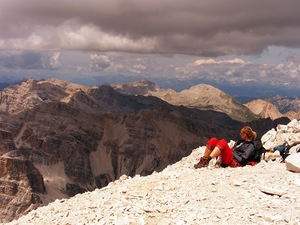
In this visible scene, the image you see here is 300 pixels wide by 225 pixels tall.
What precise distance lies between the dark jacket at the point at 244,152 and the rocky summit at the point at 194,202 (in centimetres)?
194

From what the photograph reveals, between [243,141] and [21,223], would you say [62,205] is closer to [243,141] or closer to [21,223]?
[21,223]

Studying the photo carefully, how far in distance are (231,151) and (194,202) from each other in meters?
6.31

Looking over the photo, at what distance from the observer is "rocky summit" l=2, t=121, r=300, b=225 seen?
12.3 metres

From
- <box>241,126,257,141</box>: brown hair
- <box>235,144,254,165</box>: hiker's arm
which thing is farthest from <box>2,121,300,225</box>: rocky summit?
<box>241,126,257,141</box>: brown hair

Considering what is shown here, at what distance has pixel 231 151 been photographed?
19234 millimetres

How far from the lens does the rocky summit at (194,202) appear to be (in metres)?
12.3

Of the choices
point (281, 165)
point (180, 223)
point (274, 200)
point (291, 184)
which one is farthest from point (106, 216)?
point (281, 165)

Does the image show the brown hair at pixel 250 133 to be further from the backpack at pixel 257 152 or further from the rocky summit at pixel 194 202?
the rocky summit at pixel 194 202

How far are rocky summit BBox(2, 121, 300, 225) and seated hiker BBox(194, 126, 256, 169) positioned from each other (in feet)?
4.20

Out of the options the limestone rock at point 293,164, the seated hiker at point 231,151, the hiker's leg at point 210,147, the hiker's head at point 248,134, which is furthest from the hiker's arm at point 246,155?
the limestone rock at point 293,164

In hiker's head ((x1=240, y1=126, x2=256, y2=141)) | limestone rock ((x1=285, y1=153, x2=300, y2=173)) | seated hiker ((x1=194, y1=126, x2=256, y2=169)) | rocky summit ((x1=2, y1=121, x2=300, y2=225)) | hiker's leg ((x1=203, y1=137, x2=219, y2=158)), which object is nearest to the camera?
rocky summit ((x1=2, y1=121, x2=300, y2=225))

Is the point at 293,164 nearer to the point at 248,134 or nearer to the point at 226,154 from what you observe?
the point at 248,134

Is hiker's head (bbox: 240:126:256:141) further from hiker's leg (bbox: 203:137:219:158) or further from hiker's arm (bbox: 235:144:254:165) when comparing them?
hiker's leg (bbox: 203:137:219:158)

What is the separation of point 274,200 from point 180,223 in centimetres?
388
